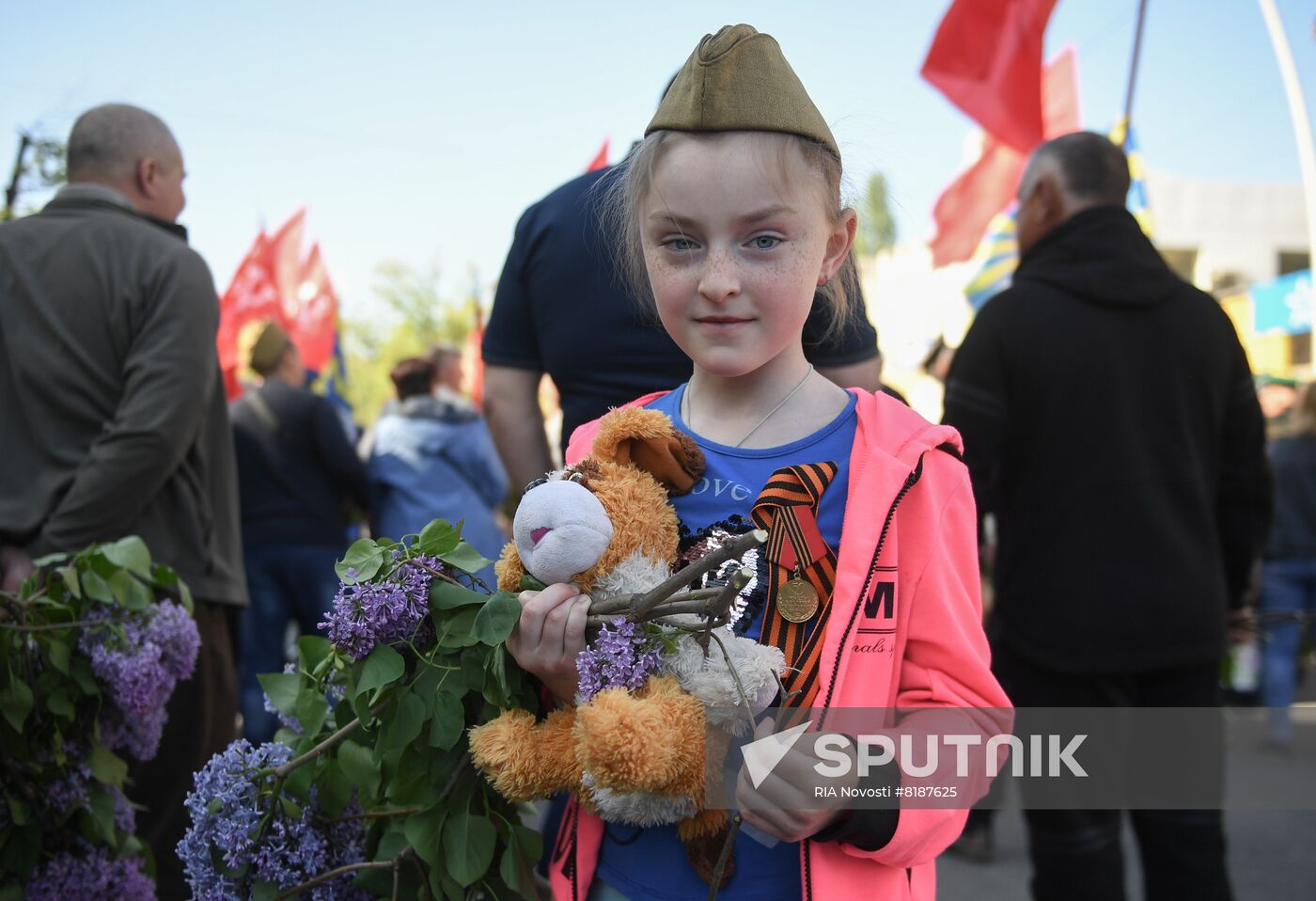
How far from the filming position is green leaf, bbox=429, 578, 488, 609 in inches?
54.9

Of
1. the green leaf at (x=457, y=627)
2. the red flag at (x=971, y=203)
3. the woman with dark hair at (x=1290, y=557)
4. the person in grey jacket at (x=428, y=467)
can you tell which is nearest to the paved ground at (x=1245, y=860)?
the woman with dark hair at (x=1290, y=557)

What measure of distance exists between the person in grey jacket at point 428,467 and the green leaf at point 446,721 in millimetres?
4205

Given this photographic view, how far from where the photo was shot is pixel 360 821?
1.64m

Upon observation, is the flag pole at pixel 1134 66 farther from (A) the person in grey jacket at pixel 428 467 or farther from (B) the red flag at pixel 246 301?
(B) the red flag at pixel 246 301

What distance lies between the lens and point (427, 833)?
1452 mm

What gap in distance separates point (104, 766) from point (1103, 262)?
2668 mm

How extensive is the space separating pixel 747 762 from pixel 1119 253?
2273mm

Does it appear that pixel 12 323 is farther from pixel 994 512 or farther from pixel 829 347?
pixel 994 512

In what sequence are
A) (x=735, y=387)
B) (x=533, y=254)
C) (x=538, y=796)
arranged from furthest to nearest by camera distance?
1. (x=533, y=254)
2. (x=735, y=387)
3. (x=538, y=796)

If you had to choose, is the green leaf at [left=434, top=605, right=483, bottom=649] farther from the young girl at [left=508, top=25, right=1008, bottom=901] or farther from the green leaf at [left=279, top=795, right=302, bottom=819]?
the green leaf at [left=279, top=795, right=302, bottom=819]

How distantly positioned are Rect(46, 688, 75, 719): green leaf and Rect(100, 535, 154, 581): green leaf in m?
0.25

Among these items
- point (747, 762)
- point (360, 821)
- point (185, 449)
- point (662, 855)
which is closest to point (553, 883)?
point (662, 855)

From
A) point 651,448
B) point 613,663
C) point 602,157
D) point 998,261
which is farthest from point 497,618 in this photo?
point 602,157

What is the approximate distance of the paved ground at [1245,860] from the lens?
4.22m
